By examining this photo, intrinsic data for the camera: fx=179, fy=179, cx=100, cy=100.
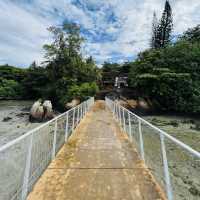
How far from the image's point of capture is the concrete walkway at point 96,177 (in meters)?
2.65

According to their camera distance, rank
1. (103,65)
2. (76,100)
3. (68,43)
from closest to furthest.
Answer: (76,100)
(68,43)
(103,65)

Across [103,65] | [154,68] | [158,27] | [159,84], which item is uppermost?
[158,27]

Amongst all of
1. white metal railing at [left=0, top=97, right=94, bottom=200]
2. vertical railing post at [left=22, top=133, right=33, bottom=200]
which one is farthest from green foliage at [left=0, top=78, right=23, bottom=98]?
vertical railing post at [left=22, top=133, right=33, bottom=200]

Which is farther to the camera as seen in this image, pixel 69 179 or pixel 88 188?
pixel 69 179

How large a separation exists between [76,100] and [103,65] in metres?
24.5

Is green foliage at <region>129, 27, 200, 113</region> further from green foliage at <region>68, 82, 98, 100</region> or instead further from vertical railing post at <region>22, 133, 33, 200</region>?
vertical railing post at <region>22, 133, 33, 200</region>

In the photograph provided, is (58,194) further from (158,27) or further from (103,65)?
(103,65)

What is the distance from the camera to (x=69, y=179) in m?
3.12

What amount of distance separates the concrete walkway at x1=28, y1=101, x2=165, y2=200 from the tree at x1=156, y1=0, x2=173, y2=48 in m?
31.5

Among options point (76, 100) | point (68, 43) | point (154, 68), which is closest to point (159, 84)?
point (154, 68)

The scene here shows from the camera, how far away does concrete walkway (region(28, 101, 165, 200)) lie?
2650 millimetres

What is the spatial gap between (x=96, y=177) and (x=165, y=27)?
34368 mm

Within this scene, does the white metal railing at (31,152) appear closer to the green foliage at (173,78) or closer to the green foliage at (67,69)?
the green foliage at (173,78)

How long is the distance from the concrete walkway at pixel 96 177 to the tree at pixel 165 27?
31.5m
